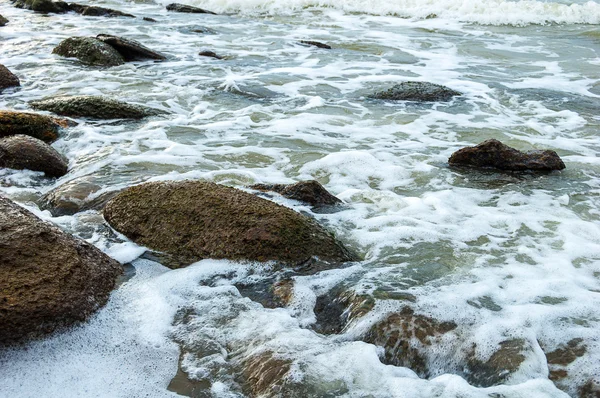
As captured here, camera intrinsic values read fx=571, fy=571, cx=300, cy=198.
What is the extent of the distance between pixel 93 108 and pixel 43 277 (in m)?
3.75

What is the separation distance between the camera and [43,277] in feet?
8.95

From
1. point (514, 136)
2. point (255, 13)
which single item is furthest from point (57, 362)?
point (255, 13)

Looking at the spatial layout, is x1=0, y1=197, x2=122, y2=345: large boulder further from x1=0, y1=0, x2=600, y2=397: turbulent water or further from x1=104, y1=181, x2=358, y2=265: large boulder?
x1=104, y1=181, x2=358, y2=265: large boulder

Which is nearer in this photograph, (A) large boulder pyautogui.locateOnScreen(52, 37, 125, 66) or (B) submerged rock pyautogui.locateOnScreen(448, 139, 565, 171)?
(B) submerged rock pyautogui.locateOnScreen(448, 139, 565, 171)

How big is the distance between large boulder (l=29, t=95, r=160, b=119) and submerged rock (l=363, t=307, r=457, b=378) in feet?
14.2

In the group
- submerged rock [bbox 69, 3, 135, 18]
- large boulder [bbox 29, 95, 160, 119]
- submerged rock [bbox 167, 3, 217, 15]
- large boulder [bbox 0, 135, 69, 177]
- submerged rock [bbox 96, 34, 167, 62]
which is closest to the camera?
large boulder [bbox 0, 135, 69, 177]

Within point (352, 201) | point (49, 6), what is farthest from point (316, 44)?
point (49, 6)

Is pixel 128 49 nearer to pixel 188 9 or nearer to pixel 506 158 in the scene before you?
pixel 506 158

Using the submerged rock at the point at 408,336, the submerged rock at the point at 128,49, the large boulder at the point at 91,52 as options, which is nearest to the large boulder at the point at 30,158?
the submerged rock at the point at 408,336

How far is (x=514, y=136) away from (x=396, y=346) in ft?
12.8

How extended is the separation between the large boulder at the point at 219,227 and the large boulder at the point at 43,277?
41cm

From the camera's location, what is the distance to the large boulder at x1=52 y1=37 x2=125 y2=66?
345 inches

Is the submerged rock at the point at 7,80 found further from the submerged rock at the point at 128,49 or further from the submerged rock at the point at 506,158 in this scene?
the submerged rock at the point at 506,158

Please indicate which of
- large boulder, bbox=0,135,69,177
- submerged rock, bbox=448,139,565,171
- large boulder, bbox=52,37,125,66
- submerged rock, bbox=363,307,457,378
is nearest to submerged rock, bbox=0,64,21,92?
large boulder, bbox=52,37,125,66
